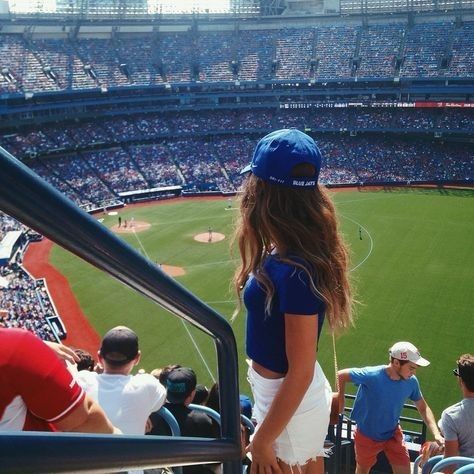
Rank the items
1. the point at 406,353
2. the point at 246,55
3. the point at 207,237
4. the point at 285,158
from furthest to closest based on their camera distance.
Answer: the point at 246,55
the point at 207,237
the point at 406,353
the point at 285,158

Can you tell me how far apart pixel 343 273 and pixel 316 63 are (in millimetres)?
59984

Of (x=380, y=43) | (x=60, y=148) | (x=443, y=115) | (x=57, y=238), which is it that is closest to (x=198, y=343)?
(x=57, y=238)

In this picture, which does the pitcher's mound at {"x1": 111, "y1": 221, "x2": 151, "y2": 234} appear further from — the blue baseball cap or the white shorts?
the blue baseball cap

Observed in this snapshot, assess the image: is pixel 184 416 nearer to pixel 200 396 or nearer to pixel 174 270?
pixel 200 396

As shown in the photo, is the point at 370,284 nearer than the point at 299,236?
No

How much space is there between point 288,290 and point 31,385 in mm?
1110

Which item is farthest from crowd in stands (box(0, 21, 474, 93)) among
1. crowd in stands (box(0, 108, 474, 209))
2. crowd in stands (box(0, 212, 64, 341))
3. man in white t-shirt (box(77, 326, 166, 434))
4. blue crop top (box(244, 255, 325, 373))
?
blue crop top (box(244, 255, 325, 373))

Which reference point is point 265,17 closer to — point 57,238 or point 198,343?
point 198,343

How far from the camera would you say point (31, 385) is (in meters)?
1.57

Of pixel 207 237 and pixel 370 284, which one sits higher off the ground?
pixel 370 284

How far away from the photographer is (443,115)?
5372 cm

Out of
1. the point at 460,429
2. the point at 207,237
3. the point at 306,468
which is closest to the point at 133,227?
the point at 207,237

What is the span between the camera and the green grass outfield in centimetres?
1930

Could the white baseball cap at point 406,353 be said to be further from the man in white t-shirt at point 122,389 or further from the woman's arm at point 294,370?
the woman's arm at point 294,370
